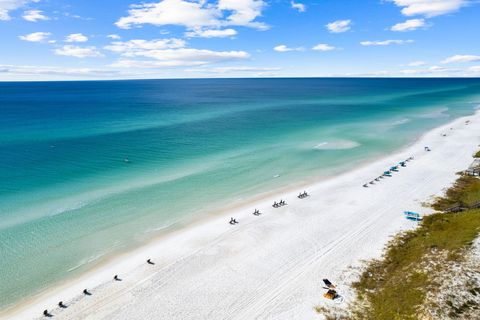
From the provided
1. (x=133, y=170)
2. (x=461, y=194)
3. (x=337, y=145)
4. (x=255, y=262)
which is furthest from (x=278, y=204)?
(x=337, y=145)

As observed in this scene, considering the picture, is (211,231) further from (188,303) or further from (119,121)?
(119,121)

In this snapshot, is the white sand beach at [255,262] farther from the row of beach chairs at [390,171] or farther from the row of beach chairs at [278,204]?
the row of beach chairs at [390,171]

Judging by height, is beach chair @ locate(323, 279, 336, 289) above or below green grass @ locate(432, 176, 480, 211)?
below

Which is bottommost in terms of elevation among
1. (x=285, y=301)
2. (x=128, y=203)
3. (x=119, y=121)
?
(x=285, y=301)

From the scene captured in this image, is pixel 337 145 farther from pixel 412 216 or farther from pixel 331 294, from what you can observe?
pixel 331 294

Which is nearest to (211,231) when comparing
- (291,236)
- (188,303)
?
(291,236)

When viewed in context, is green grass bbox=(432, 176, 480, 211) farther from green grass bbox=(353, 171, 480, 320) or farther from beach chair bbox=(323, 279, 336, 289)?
beach chair bbox=(323, 279, 336, 289)

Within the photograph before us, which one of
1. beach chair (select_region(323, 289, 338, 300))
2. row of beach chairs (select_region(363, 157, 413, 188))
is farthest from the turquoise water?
beach chair (select_region(323, 289, 338, 300))
